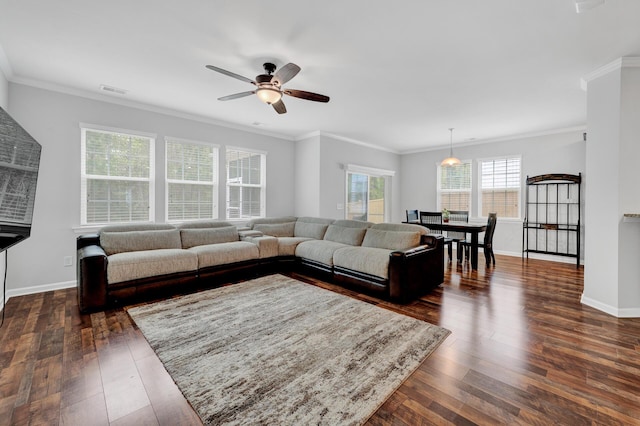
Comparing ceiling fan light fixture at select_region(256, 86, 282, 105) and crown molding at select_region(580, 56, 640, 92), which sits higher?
crown molding at select_region(580, 56, 640, 92)

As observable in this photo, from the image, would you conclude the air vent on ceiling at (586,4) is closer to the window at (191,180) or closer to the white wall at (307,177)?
the white wall at (307,177)

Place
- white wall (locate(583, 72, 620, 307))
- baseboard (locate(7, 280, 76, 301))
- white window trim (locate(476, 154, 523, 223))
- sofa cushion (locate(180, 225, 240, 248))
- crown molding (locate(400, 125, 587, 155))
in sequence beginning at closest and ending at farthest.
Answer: white wall (locate(583, 72, 620, 307))
baseboard (locate(7, 280, 76, 301))
sofa cushion (locate(180, 225, 240, 248))
crown molding (locate(400, 125, 587, 155))
white window trim (locate(476, 154, 523, 223))

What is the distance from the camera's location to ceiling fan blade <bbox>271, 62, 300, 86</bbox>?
2.56m

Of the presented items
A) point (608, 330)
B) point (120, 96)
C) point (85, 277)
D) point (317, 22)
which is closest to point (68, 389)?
point (85, 277)

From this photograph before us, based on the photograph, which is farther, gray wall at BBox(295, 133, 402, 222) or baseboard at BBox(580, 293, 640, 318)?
gray wall at BBox(295, 133, 402, 222)

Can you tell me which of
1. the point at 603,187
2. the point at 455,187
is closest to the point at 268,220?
the point at 455,187

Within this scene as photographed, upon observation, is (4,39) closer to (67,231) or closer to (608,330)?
(67,231)

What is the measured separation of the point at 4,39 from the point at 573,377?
5.53 m

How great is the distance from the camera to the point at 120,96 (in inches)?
160

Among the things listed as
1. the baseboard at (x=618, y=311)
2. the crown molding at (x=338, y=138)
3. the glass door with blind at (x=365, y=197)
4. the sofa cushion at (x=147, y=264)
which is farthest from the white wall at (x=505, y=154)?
the sofa cushion at (x=147, y=264)

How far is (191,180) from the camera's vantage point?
4.96 meters

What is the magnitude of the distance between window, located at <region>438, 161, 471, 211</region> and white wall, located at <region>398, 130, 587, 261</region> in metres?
0.13

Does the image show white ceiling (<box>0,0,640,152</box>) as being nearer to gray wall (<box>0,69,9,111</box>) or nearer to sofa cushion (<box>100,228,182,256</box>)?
gray wall (<box>0,69,9,111</box>)

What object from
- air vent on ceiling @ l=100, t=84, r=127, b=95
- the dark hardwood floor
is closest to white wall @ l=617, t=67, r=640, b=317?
the dark hardwood floor
